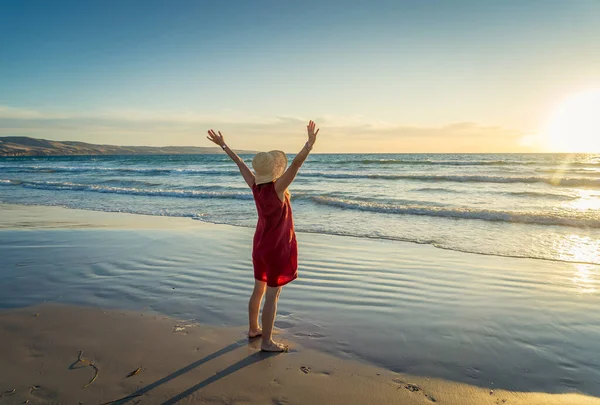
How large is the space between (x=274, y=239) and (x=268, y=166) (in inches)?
25.5

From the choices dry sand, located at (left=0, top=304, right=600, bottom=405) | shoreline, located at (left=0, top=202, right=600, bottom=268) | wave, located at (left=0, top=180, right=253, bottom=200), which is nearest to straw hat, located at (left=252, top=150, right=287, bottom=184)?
dry sand, located at (left=0, top=304, right=600, bottom=405)

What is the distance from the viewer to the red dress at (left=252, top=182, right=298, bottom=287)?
354cm

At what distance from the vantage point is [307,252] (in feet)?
24.4

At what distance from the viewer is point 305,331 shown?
4.00 meters

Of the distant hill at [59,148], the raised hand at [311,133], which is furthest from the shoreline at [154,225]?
the distant hill at [59,148]

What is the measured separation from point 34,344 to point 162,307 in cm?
128

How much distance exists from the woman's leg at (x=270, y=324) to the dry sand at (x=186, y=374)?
3.1 inches

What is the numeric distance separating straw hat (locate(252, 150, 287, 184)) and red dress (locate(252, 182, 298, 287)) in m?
0.06

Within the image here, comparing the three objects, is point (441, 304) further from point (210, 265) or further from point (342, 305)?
point (210, 265)

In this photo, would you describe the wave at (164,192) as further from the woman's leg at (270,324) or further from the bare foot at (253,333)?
the woman's leg at (270,324)

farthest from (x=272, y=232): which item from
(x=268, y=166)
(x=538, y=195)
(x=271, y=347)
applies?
(x=538, y=195)

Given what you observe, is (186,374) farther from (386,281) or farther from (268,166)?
(386,281)

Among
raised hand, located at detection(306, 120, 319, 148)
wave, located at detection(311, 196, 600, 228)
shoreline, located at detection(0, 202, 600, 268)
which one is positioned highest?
raised hand, located at detection(306, 120, 319, 148)

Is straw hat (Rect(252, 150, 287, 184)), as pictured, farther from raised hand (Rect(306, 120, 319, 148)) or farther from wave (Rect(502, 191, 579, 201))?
wave (Rect(502, 191, 579, 201))
